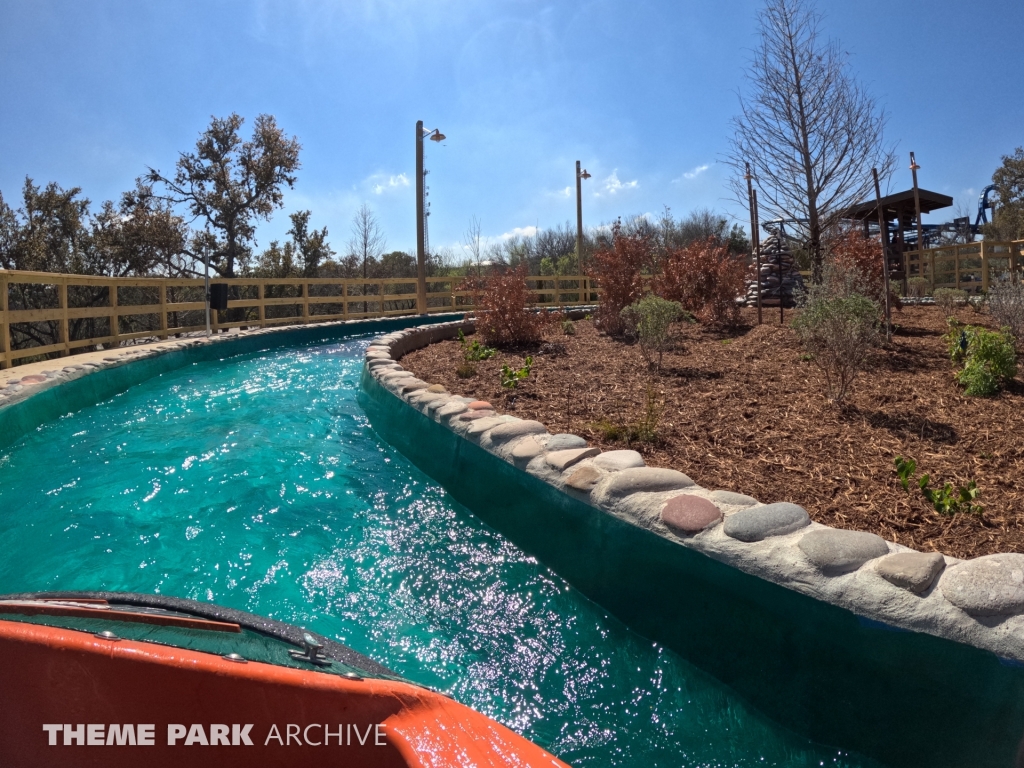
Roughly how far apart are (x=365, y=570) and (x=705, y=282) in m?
7.75

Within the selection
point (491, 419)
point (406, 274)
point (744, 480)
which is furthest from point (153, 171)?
point (744, 480)

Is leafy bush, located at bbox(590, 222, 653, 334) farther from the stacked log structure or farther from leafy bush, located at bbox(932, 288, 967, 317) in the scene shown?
leafy bush, located at bbox(932, 288, 967, 317)

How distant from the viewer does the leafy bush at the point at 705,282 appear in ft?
30.5

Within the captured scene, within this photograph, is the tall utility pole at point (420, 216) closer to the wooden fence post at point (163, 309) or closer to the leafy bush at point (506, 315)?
the wooden fence post at point (163, 309)

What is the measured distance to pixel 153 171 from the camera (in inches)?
782

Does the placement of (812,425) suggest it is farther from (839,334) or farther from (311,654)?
(311,654)

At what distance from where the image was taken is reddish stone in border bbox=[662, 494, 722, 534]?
2428 mm

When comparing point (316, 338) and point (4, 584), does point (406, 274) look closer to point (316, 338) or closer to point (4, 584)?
point (316, 338)

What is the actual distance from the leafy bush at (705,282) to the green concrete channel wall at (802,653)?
6914 millimetres

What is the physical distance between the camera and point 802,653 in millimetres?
2035

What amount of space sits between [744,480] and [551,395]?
237 centimetres

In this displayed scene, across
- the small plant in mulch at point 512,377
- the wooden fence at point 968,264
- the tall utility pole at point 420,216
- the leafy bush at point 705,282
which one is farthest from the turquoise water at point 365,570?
the wooden fence at point 968,264

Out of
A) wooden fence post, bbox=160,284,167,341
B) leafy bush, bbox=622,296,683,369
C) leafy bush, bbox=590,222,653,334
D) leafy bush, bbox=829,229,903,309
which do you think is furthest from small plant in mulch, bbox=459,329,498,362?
wooden fence post, bbox=160,284,167,341

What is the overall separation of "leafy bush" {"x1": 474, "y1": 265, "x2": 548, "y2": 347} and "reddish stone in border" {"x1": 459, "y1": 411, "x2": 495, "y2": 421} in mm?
4280
